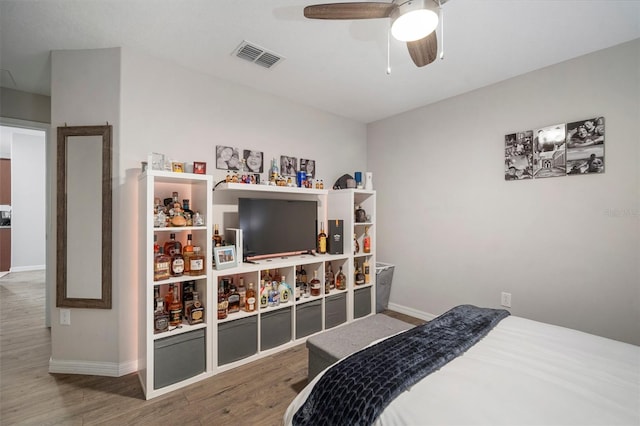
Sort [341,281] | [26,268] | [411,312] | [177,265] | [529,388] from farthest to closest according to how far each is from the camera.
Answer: [26,268] → [411,312] → [341,281] → [177,265] → [529,388]

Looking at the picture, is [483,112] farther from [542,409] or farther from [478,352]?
[542,409]

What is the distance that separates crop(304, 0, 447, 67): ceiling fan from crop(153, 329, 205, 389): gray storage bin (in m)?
2.23

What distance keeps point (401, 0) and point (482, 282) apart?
262 cm

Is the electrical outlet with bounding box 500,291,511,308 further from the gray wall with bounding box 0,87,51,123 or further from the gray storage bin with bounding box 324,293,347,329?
the gray wall with bounding box 0,87,51,123

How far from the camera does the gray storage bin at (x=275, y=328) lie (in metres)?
2.39

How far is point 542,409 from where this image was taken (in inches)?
35.8

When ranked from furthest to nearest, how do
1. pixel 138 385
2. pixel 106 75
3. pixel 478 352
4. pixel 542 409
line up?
1. pixel 106 75
2. pixel 138 385
3. pixel 478 352
4. pixel 542 409

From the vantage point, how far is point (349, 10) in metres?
1.39

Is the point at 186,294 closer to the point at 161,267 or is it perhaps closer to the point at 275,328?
the point at 161,267

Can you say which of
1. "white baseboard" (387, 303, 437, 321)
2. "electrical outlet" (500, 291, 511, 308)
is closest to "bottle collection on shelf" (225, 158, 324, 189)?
"white baseboard" (387, 303, 437, 321)

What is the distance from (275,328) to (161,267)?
3.63 feet

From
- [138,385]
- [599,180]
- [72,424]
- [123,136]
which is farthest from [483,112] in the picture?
[72,424]

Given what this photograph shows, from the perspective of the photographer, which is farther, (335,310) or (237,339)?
(335,310)

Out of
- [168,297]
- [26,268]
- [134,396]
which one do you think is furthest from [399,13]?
[26,268]
